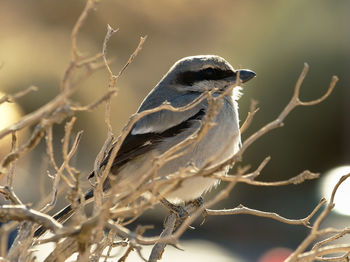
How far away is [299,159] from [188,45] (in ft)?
25.2

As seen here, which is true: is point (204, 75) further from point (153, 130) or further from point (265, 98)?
point (265, 98)

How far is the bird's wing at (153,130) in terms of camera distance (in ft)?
15.1

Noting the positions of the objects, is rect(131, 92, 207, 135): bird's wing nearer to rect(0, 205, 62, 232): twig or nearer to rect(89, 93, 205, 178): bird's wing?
rect(89, 93, 205, 178): bird's wing

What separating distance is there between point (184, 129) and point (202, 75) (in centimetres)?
46

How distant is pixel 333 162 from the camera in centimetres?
1210

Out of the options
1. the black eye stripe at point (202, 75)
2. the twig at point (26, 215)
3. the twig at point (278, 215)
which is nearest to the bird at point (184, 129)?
the black eye stripe at point (202, 75)

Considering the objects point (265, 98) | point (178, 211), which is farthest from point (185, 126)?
point (265, 98)

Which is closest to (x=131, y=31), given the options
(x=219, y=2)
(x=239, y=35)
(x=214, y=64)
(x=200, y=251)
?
(x=219, y=2)

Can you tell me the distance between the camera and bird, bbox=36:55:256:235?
14.4ft

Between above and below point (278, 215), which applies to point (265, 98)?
below

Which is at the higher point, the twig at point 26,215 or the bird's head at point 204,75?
the twig at point 26,215

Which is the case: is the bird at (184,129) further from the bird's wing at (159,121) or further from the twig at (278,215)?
the twig at (278,215)

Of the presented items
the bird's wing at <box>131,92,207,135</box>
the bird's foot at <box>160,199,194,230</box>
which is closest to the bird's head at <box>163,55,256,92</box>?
the bird's wing at <box>131,92,207,135</box>

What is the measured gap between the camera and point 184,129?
465 cm
